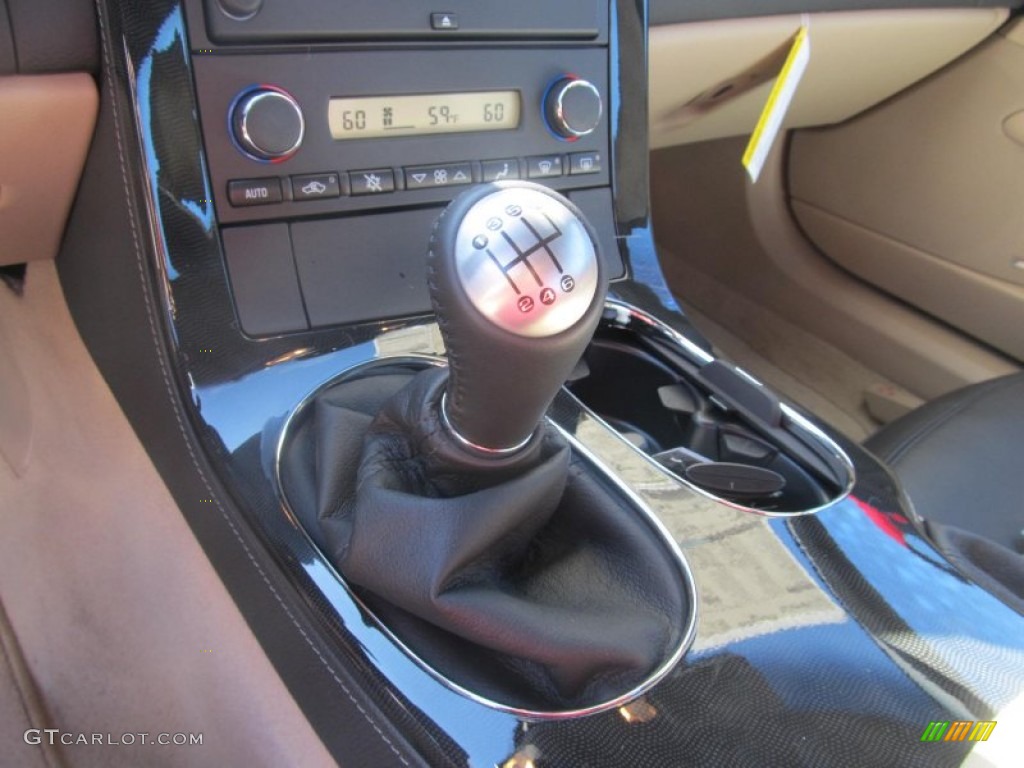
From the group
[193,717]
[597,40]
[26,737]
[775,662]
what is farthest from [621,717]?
[26,737]

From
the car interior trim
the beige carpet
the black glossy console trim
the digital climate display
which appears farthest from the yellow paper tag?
the beige carpet

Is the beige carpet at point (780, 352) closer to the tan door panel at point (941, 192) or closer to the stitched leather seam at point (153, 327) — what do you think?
the tan door panel at point (941, 192)

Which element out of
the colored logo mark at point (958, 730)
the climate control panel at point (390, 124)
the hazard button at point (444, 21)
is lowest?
the colored logo mark at point (958, 730)

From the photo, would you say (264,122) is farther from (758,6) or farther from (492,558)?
(758,6)

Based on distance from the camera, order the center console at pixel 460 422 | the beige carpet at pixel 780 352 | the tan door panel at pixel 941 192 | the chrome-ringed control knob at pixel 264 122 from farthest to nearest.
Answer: the beige carpet at pixel 780 352, the tan door panel at pixel 941 192, the chrome-ringed control knob at pixel 264 122, the center console at pixel 460 422

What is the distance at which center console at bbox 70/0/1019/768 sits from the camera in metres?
0.56

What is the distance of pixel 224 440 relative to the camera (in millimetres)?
693

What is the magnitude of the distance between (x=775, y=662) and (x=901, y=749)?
0.09m

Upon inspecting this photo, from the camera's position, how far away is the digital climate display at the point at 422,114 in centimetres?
75

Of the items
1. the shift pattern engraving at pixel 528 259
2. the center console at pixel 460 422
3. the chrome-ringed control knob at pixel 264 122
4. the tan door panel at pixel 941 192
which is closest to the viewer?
the shift pattern engraving at pixel 528 259

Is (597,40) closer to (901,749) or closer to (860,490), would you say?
(860,490)

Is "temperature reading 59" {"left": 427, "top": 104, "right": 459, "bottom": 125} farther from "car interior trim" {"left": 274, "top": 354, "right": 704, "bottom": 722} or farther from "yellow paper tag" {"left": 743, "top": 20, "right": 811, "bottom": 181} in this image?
"yellow paper tag" {"left": 743, "top": 20, "right": 811, "bottom": 181}

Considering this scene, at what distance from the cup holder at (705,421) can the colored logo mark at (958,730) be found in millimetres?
180

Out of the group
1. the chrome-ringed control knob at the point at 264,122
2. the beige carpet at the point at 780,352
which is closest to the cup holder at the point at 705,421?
the chrome-ringed control knob at the point at 264,122
